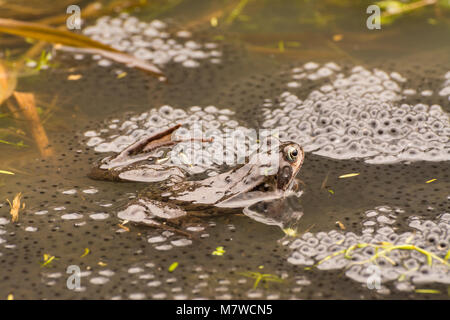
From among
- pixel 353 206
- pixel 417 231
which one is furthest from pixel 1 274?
pixel 417 231

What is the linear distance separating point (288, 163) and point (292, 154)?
0.05 meters

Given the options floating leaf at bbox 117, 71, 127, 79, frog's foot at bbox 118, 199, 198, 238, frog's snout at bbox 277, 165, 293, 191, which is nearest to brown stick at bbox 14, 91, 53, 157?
floating leaf at bbox 117, 71, 127, 79

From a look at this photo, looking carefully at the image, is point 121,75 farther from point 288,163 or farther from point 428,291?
point 428,291

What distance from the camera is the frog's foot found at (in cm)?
248

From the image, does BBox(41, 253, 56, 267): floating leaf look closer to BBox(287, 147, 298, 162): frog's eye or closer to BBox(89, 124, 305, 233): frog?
BBox(89, 124, 305, 233): frog

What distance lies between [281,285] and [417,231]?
702 mm

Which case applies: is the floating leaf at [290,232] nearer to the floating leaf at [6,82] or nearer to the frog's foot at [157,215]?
the frog's foot at [157,215]

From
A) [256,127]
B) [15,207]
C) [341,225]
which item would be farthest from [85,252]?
[256,127]

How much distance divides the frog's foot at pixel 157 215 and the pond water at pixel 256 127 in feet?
0.18

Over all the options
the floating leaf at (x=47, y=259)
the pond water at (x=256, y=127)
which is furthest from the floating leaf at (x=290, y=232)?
the floating leaf at (x=47, y=259)

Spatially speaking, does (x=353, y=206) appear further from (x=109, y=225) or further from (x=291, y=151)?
(x=109, y=225)

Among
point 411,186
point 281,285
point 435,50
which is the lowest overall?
point 281,285

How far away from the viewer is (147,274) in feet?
7.52

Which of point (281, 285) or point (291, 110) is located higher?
point (291, 110)
